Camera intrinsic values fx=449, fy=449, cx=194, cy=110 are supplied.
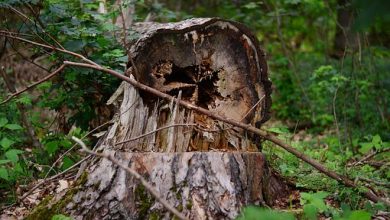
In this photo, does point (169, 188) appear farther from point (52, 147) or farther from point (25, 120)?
point (25, 120)

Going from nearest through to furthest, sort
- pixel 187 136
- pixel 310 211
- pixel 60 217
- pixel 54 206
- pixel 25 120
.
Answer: pixel 310 211 < pixel 60 217 < pixel 54 206 < pixel 187 136 < pixel 25 120

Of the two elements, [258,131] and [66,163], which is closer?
[258,131]

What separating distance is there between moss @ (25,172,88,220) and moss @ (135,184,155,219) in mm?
416

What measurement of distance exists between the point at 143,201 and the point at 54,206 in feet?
2.08

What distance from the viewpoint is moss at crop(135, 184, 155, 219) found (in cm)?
288

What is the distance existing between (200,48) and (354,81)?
11.1 ft

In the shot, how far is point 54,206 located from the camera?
9.98 ft

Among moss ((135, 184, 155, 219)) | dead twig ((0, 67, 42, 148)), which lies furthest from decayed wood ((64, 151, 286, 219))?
dead twig ((0, 67, 42, 148))

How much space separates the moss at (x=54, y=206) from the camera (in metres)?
3.01

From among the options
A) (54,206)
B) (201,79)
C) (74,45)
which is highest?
(74,45)

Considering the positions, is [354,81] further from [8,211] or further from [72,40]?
[8,211]

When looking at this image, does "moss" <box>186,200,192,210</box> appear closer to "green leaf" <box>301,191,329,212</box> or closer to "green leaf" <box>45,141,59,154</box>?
"green leaf" <box>301,191,329,212</box>

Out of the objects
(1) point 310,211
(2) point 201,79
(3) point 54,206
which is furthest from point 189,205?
(2) point 201,79

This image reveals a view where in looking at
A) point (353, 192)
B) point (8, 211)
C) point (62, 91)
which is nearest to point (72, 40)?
point (62, 91)
